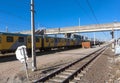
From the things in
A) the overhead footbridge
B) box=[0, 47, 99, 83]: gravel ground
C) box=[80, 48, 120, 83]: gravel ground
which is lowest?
box=[80, 48, 120, 83]: gravel ground

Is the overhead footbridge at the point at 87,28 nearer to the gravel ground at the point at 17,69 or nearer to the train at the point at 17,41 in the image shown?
the train at the point at 17,41

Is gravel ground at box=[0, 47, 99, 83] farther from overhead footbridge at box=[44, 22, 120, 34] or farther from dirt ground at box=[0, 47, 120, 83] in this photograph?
overhead footbridge at box=[44, 22, 120, 34]

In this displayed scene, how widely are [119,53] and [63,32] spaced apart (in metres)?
42.2

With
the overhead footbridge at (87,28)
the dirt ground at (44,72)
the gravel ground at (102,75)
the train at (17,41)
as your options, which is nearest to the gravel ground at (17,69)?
the dirt ground at (44,72)

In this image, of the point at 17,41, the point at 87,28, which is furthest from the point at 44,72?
the point at 87,28

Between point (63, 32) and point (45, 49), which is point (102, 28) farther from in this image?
point (45, 49)

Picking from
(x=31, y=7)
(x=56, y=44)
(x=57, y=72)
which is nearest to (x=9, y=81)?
(x=57, y=72)

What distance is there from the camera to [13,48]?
2139 centimetres

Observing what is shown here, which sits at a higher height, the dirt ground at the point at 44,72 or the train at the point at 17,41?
the train at the point at 17,41

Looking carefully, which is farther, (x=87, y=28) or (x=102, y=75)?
(x=87, y=28)

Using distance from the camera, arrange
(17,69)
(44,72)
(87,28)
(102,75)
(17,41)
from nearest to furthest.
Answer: (102,75), (44,72), (17,69), (17,41), (87,28)

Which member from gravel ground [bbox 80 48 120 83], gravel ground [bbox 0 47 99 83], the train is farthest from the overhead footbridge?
gravel ground [bbox 80 48 120 83]

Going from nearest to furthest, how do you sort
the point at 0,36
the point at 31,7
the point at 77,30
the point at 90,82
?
the point at 90,82 → the point at 31,7 → the point at 0,36 → the point at 77,30

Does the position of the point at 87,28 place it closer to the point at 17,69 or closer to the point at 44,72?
the point at 17,69
